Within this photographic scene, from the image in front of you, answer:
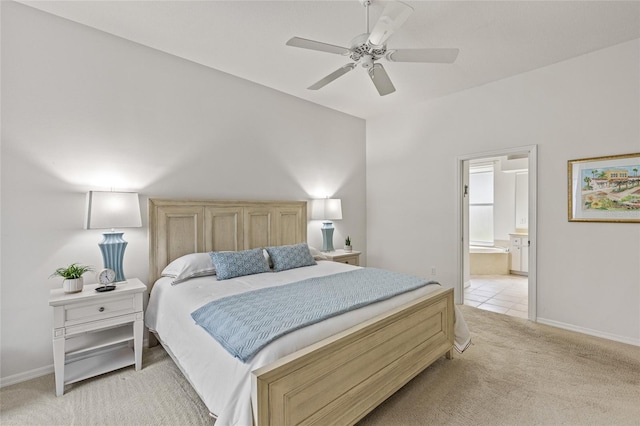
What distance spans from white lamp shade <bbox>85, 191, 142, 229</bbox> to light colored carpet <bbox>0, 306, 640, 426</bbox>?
1218 millimetres

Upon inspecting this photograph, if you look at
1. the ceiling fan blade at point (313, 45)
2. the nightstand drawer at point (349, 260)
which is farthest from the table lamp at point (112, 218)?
the nightstand drawer at point (349, 260)

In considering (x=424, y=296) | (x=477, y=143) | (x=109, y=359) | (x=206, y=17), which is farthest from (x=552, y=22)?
(x=109, y=359)

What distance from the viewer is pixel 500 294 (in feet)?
15.3

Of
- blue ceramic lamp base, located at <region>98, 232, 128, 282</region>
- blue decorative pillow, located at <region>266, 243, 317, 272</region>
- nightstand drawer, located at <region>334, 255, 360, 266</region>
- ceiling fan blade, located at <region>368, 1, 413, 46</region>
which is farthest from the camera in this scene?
nightstand drawer, located at <region>334, 255, 360, 266</region>

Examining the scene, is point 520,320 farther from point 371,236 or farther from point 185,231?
point 185,231

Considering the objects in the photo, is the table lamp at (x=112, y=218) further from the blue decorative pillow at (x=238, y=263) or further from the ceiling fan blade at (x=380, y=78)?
the ceiling fan blade at (x=380, y=78)

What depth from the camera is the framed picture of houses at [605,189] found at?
113 inches

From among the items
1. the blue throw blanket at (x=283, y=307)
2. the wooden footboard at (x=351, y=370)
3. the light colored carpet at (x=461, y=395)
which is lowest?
the light colored carpet at (x=461, y=395)

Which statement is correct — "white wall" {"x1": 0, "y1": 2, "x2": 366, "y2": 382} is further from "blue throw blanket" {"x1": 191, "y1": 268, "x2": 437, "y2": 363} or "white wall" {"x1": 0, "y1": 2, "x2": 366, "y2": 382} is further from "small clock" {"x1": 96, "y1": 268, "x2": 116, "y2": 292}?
"blue throw blanket" {"x1": 191, "y1": 268, "x2": 437, "y2": 363}

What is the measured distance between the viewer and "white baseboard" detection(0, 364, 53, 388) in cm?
229

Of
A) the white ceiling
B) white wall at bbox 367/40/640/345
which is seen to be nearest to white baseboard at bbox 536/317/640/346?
white wall at bbox 367/40/640/345

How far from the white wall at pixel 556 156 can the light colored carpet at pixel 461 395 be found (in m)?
0.59

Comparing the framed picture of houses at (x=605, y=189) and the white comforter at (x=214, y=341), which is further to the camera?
the framed picture of houses at (x=605, y=189)

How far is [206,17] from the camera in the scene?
8.25ft
